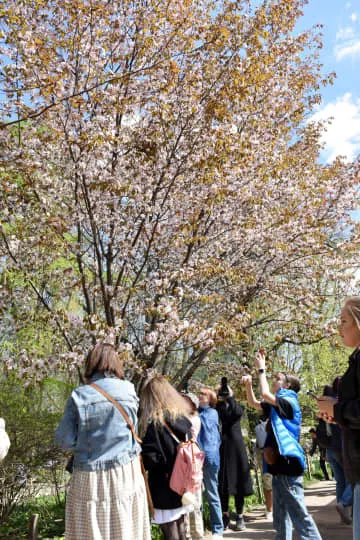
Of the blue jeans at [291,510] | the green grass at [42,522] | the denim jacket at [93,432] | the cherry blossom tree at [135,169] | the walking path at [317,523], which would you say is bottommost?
the walking path at [317,523]

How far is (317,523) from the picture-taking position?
6.88m

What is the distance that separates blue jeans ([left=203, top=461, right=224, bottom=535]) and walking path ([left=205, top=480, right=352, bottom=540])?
43 cm

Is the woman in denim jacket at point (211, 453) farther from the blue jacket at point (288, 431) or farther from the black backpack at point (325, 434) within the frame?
the blue jacket at point (288, 431)

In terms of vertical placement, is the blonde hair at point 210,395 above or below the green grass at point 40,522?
above

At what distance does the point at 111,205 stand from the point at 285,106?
186 inches

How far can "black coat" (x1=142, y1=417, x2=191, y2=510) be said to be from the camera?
13.6ft

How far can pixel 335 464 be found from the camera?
269 inches

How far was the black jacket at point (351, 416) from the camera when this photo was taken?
247 cm

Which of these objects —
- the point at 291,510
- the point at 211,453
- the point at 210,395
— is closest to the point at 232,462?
the point at 211,453

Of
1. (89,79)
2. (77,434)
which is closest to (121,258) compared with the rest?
(89,79)

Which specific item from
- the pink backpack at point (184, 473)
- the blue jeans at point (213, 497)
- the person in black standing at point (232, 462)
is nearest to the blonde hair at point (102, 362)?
the pink backpack at point (184, 473)

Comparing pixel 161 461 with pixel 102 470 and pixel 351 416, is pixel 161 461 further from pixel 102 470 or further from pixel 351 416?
pixel 351 416

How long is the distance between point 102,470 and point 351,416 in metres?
1.81

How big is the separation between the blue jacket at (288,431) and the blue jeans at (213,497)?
1.84 metres
